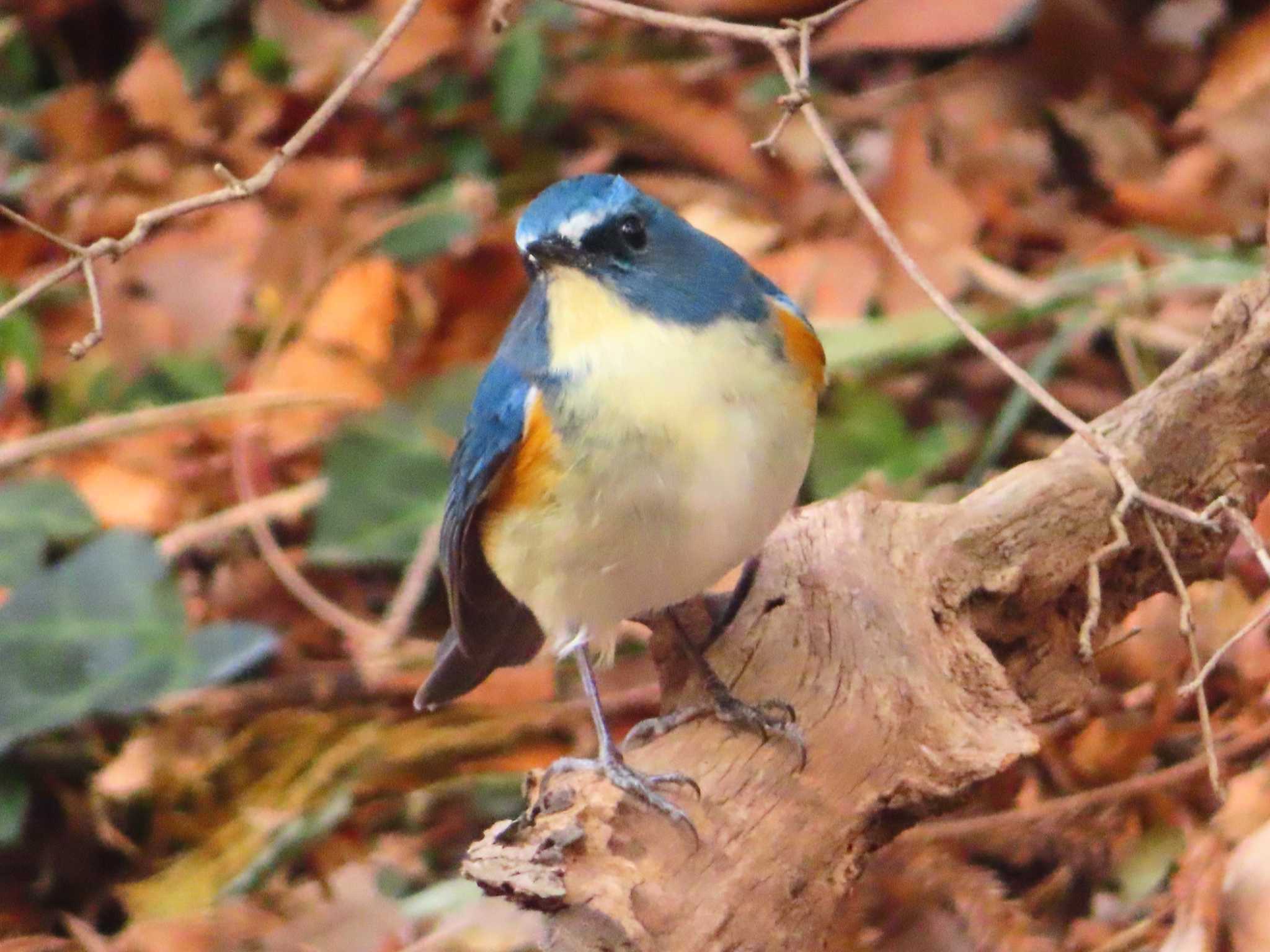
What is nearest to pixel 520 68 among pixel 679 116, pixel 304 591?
pixel 679 116

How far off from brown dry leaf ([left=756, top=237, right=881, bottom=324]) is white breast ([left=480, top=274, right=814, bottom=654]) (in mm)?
1442

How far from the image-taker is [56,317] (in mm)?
3795

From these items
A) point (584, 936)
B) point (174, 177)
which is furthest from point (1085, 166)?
point (584, 936)

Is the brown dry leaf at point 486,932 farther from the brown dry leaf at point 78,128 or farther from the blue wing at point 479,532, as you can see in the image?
the brown dry leaf at point 78,128

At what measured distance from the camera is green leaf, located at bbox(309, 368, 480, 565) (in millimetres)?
2754

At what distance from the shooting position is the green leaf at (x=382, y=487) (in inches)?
108

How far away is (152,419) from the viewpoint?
9.67 ft

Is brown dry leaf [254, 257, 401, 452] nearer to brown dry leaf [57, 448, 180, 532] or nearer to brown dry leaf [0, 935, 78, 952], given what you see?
brown dry leaf [57, 448, 180, 532]

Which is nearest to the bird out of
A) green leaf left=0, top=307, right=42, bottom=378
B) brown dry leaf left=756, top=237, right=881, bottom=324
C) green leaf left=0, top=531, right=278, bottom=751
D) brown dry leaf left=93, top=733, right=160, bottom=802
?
green leaf left=0, top=531, right=278, bottom=751

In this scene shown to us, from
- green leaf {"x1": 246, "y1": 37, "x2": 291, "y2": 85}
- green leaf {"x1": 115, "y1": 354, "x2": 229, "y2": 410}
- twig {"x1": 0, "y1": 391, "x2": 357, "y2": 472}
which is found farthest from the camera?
green leaf {"x1": 246, "y1": 37, "x2": 291, "y2": 85}

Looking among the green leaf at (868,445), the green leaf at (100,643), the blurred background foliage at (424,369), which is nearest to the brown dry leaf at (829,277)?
the blurred background foliage at (424,369)

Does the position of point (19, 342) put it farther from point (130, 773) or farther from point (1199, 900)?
point (1199, 900)

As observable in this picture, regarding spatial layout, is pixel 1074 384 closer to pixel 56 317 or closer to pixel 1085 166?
pixel 1085 166

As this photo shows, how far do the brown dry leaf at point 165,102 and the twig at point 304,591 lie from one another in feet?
4.78
